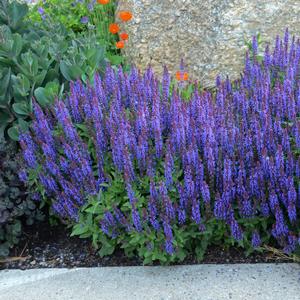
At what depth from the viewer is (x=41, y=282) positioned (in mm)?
3014

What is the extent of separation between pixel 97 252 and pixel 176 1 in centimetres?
261

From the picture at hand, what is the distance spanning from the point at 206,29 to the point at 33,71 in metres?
1.80

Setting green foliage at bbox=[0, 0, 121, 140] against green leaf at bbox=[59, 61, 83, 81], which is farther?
green leaf at bbox=[59, 61, 83, 81]

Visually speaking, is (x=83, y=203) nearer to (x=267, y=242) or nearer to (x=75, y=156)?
(x=75, y=156)

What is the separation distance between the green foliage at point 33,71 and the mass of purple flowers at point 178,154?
0.28 m

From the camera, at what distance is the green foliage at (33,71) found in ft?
11.7

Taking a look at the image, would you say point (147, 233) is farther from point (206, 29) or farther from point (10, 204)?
point (206, 29)

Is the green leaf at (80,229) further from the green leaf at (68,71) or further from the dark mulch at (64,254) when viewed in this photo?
the green leaf at (68,71)

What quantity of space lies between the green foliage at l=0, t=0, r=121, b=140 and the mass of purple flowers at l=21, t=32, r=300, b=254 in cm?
28

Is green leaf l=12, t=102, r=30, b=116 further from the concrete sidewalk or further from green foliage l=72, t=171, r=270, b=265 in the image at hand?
the concrete sidewalk

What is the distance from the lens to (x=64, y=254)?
3.35 metres

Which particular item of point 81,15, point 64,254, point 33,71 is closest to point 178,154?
point 64,254

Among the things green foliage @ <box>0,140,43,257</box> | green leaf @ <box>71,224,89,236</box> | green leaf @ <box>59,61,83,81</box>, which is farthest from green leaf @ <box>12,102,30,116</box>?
green leaf @ <box>71,224,89,236</box>

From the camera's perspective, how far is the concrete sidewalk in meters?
2.71
